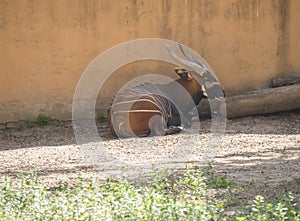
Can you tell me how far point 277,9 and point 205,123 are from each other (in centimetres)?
224

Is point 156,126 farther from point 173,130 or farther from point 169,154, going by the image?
point 169,154

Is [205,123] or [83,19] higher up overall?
[83,19]

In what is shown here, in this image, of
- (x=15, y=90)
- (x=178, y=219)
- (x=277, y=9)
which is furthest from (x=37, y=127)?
(x=178, y=219)

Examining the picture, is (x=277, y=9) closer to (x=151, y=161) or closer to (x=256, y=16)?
(x=256, y=16)

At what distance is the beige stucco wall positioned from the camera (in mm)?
11141

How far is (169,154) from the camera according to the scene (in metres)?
9.12

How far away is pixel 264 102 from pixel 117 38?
7.70ft

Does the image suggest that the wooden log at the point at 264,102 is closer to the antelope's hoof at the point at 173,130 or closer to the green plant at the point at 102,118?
the antelope's hoof at the point at 173,130

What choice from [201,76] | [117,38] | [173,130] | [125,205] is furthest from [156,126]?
[125,205]

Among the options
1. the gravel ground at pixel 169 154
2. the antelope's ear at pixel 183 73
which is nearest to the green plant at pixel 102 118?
the gravel ground at pixel 169 154

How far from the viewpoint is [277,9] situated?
1208 centimetres

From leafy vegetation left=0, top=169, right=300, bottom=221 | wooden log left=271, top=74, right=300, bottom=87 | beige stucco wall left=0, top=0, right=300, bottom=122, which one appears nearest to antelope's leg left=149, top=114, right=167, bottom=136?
beige stucco wall left=0, top=0, right=300, bottom=122

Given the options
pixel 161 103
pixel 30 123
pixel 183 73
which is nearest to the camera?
pixel 161 103

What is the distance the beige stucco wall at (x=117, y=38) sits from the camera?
11.1 meters
